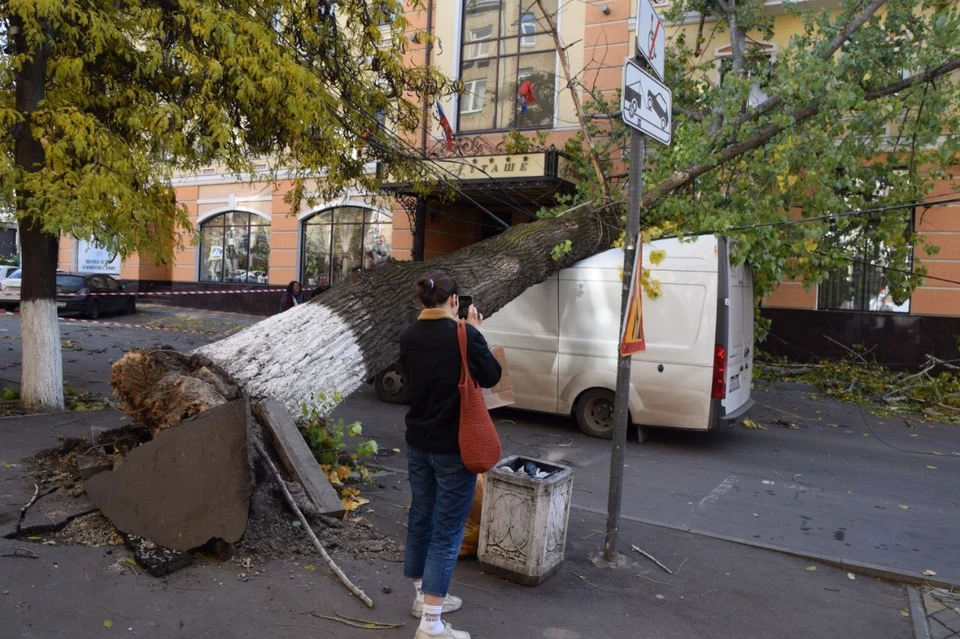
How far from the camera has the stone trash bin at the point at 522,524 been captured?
427 cm

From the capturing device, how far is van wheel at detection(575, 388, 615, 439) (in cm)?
865

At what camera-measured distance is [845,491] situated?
685 cm

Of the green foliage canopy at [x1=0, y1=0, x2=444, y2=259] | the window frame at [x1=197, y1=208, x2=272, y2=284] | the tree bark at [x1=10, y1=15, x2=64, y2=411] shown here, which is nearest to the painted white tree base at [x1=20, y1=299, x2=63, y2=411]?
the tree bark at [x1=10, y1=15, x2=64, y2=411]

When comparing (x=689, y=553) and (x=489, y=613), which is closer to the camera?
(x=489, y=613)

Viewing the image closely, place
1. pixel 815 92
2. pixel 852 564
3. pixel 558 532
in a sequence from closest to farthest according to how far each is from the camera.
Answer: pixel 558 532 → pixel 852 564 → pixel 815 92

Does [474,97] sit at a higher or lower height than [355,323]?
higher

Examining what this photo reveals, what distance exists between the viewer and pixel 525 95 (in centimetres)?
1523

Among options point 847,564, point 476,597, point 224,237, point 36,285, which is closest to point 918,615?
point 847,564

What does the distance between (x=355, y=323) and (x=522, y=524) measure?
281 cm

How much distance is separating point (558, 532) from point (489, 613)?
76 centimetres

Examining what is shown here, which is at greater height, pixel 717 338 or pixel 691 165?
pixel 691 165

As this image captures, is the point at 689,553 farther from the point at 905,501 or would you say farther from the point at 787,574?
the point at 905,501

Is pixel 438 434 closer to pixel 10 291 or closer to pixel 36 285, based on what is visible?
pixel 36 285

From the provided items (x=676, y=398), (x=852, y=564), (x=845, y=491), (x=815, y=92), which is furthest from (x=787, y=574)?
(x=815, y=92)
